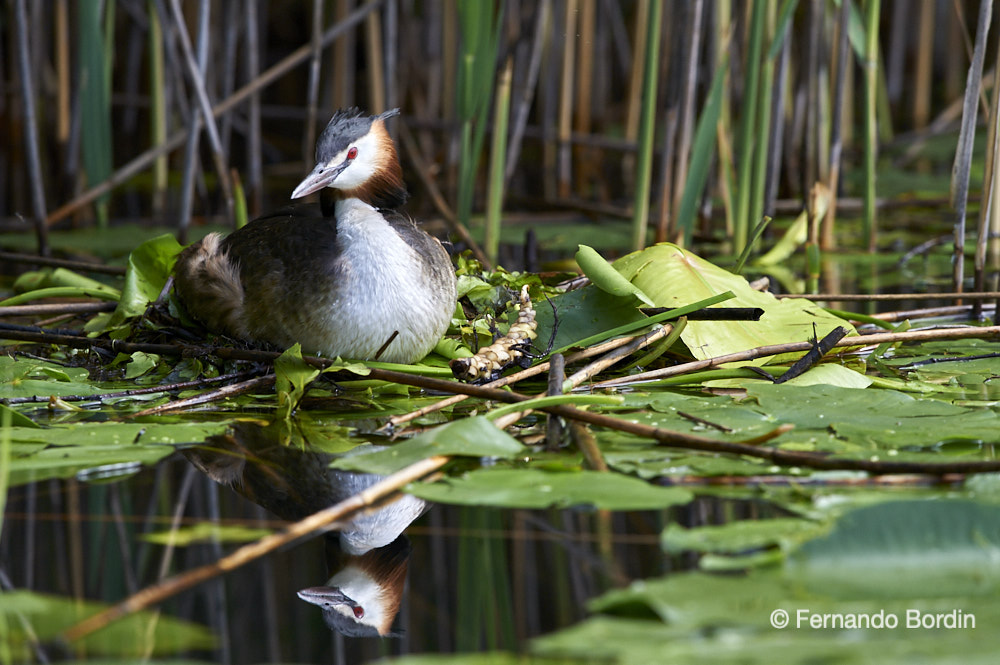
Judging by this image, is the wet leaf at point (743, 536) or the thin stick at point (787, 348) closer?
the wet leaf at point (743, 536)

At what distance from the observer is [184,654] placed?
70.3 inches

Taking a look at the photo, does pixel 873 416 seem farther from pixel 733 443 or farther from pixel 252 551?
pixel 252 551

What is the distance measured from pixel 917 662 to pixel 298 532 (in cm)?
115

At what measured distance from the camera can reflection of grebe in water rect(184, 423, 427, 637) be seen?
2016 mm

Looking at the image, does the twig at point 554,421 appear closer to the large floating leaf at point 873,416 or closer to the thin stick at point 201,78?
the large floating leaf at point 873,416

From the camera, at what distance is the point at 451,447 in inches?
102

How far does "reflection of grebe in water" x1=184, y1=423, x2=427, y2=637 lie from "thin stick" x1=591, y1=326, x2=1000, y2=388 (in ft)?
3.25

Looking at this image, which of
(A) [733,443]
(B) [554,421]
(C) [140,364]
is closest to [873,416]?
(A) [733,443]

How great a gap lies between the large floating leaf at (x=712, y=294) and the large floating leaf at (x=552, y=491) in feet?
3.96

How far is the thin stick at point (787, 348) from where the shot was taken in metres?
3.42

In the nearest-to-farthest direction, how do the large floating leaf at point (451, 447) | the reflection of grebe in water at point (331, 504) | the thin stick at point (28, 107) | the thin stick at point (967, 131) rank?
the reflection of grebe in water at point (331, 504), the large floating leaf at point (451, 447), the thin stick at point (967, 131), the thin stick at point (28, 107)

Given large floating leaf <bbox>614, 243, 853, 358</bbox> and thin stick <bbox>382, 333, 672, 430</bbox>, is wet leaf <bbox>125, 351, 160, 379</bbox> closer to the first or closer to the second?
thin stick <bbox>382, 333, 672, 430</bbox>

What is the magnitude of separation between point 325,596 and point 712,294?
84.4 inches

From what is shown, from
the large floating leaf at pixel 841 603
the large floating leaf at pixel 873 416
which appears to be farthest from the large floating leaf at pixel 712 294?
the large floating leaf at pixel 841 603
